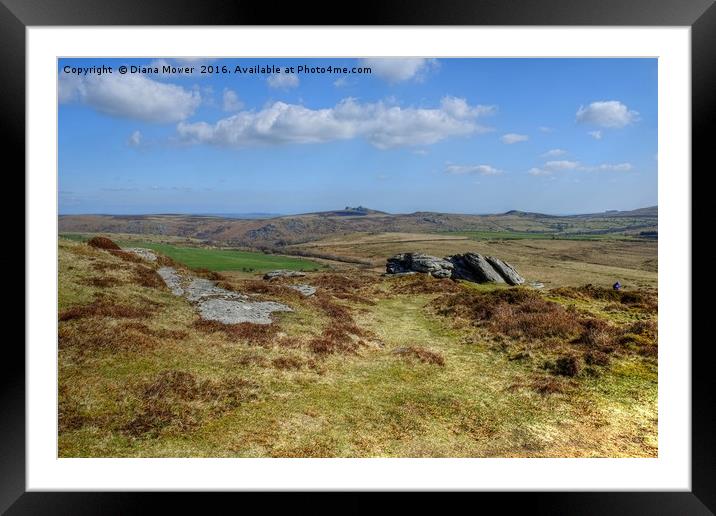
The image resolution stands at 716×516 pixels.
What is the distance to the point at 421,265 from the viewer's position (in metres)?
31.0

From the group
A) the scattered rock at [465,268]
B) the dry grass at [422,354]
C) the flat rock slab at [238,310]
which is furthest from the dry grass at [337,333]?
the scattered rock at [465,268]

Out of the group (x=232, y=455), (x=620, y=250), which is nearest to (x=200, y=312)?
(x=232, y=455)

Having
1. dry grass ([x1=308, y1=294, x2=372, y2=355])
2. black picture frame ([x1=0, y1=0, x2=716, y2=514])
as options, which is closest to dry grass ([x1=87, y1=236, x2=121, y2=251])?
dry grass ([x1=308, y1=294, x2=372, y2=355])

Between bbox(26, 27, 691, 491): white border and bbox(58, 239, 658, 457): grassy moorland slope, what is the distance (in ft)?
4.09

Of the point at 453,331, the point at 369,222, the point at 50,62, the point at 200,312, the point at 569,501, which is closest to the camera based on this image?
the point at 569,501

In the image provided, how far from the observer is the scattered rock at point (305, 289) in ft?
69.8

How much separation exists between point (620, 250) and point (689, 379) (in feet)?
167

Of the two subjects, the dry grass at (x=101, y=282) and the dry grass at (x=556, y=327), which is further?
the dry grass at (x=101, y=282)

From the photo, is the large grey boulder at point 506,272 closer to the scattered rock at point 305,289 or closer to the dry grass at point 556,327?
the dry grass at point 556,327

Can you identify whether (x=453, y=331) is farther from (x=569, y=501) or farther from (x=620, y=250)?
(x=620, y=250)
